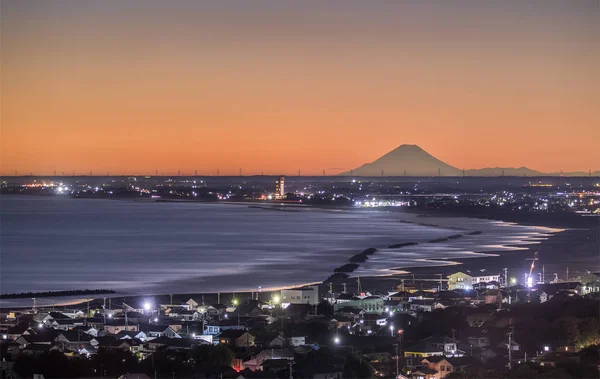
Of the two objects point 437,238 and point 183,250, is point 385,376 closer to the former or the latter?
point 183,250

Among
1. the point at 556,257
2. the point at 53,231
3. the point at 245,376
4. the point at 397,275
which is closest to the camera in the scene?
the point at 245,376

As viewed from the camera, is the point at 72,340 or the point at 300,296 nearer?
the point at 72,340

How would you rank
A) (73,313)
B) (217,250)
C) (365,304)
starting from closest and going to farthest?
(73,313), (365,304), (217,250)

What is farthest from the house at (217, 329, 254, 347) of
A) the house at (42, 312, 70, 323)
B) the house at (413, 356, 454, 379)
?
the house at (42, 312, 70, 323)

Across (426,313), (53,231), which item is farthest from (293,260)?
(53,231)

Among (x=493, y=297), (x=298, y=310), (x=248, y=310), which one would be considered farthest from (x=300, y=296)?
(x=493, y=297)

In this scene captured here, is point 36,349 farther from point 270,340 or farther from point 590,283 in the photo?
point 590,283

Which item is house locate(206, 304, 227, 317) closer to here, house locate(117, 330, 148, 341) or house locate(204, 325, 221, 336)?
house locate(204, 325, 221, 336)
